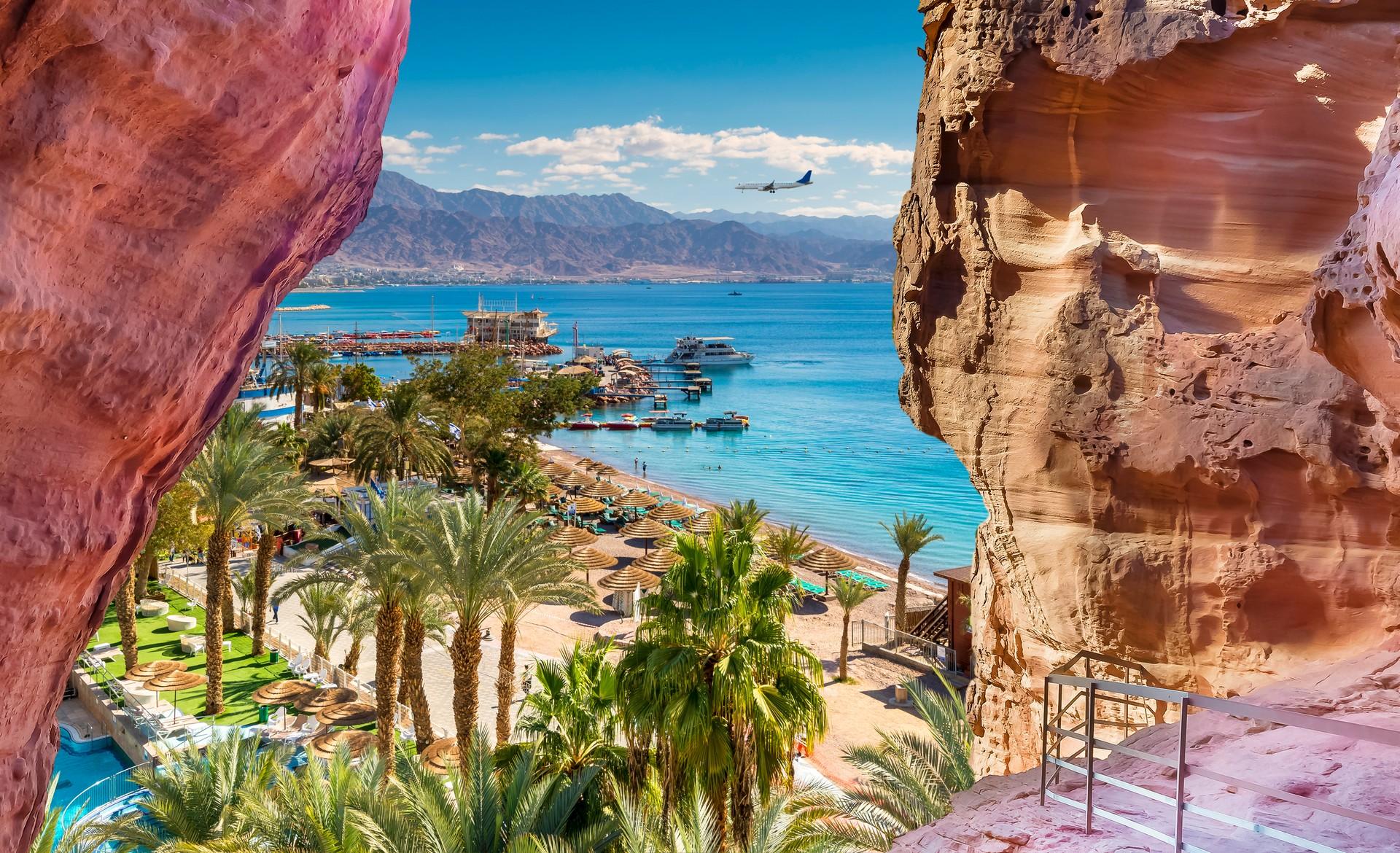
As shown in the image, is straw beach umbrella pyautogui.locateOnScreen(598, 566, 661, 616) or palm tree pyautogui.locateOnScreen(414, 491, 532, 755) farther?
straw beach umbrella pyautogui.locateOnScreen(598, 566, 661, 616)

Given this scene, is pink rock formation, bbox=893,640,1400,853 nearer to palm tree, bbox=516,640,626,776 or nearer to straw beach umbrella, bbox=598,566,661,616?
palm tree, bbox=516,640,626,776

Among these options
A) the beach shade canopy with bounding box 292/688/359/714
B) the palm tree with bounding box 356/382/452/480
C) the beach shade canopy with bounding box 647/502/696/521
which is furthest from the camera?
the beach shade canopy with bounding box 647/502/696/521

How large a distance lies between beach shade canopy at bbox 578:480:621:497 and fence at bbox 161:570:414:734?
2115 centimetres

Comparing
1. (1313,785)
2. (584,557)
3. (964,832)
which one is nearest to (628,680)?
(964,832)

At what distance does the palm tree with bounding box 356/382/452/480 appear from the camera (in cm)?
3306

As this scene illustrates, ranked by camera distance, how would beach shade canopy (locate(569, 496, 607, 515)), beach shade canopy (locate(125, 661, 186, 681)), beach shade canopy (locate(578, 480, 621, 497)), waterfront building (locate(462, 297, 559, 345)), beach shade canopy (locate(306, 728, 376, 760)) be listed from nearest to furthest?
1. beach shade canopy (locate(306, 728, 376, 760))
2. beach shade canopy (locate(125, 661, 186, 681))
3. beach shade canopy (locate(569, 496, 607, 515))
4. beach shade canopy (locate(578, 480, 621, 497))
5. waterfront building (locate(462, 297, 559, 345))

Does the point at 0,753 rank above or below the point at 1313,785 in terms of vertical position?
above

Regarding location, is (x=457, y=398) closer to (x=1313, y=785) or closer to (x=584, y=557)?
(x=584, y=557)

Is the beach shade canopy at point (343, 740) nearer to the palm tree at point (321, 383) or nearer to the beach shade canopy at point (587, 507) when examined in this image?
the beach shade canopy at point (587, 507)

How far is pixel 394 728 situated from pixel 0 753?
48.0 feet

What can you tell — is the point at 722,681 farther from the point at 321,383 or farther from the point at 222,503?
the point at 321,383

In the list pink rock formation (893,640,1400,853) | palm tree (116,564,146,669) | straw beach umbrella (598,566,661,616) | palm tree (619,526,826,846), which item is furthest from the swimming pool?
pink rock formation (893,640,1400,853)

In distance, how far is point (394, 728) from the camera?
56.8 feet

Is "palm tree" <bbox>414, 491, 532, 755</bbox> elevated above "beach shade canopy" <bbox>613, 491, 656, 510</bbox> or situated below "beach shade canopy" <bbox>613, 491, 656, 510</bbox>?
above
